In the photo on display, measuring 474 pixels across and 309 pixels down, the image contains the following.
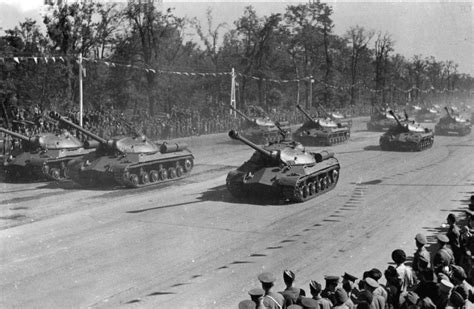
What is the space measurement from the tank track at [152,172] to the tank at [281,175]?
12.8 feet

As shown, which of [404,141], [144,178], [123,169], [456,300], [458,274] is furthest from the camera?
[404,141]

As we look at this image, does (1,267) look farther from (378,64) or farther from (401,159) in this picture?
(378,64)

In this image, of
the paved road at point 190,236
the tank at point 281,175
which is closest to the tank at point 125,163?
the paved road at point 190,236

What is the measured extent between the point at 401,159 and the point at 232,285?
20570mm

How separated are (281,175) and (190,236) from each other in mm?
4937

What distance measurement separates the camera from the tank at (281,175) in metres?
17.5

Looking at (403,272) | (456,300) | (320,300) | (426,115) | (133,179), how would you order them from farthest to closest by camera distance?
(426,115) < (133,179) < (403,272) < (320,300) < (456,300)

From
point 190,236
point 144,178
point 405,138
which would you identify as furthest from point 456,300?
point 405,138

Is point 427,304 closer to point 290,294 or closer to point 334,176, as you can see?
point 290,294

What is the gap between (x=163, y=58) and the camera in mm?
48500

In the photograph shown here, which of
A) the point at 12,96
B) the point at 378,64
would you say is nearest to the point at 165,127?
the point at 12,96

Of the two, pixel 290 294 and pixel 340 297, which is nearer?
pixel 340 297

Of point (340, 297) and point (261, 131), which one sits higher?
point (261, 131)

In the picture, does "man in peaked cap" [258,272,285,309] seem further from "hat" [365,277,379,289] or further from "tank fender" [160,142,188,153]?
"tank fender" [160,142,188,153]
